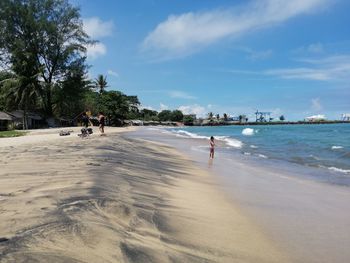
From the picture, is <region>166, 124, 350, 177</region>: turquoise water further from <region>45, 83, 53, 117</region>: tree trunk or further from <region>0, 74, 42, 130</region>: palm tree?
<region>0, 74, 42, 130</region>: palm tree

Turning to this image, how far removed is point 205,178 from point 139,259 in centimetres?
852

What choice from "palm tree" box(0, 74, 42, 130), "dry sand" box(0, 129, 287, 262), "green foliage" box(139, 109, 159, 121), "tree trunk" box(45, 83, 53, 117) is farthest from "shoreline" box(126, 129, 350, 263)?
"green foliage" box(139, 109, 159, 121)

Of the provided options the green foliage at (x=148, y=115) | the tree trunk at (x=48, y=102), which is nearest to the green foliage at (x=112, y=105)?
the tree trunk at (x=48, y=102)

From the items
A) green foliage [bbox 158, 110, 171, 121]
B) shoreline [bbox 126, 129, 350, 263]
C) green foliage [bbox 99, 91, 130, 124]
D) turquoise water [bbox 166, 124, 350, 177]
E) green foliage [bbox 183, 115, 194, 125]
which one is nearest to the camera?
shoreline [bbox 126, 129, 350, 263]

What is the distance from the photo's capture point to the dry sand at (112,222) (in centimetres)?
398

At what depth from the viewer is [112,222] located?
504 centimetres

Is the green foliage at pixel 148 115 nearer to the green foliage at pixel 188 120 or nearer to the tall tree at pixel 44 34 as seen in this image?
the green foliage at pixel 188 120

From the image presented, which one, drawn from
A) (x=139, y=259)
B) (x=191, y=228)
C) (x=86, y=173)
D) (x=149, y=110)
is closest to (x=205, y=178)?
(x=86, y=173)

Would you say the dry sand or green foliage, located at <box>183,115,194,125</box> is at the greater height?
the dry sand

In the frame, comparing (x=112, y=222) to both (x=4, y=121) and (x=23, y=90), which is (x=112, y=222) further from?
(x=23, y=90)

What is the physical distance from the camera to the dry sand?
398cm

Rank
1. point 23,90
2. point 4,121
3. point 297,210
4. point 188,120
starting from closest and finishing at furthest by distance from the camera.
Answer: point 297,210, point 4,121, point 23,90, point 188,120

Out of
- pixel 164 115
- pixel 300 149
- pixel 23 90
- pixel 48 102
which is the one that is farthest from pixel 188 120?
pixel 300 149

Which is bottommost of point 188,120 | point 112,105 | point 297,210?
point 188,120
